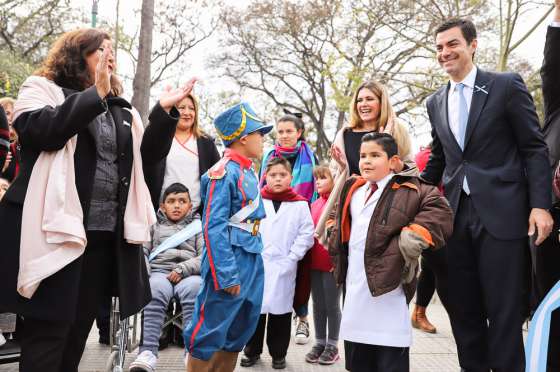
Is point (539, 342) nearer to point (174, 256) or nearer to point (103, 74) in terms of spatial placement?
point (103, 74)

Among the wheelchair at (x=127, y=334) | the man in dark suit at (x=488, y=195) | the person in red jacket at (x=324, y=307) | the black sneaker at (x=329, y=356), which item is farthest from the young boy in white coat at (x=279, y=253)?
the man in dark suit at (x=488, y=195)

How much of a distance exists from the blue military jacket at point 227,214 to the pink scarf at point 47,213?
2.99 ft

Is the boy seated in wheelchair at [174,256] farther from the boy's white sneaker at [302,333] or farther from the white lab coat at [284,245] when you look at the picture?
the boy's white sneaker at [302,333]

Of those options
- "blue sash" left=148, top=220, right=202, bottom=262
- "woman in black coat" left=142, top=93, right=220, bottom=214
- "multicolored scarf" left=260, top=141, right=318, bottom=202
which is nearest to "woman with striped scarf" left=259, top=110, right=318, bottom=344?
"multicolored scarf" left=260, top=141, right=318, bottom=202

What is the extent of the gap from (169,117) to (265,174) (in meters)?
2.12

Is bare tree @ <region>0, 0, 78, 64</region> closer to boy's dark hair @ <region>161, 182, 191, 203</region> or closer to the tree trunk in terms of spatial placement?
the tree trunk

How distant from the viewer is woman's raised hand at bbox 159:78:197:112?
269 cm

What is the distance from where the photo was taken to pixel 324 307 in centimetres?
456

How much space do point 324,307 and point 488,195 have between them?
203 centimetres

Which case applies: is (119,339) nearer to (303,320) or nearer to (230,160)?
(230,160)

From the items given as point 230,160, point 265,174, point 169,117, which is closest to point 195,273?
point 265,174

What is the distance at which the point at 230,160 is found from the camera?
11.3ft

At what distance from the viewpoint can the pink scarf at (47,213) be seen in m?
2.26

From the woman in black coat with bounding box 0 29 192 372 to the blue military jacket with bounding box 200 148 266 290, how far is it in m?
0.43
